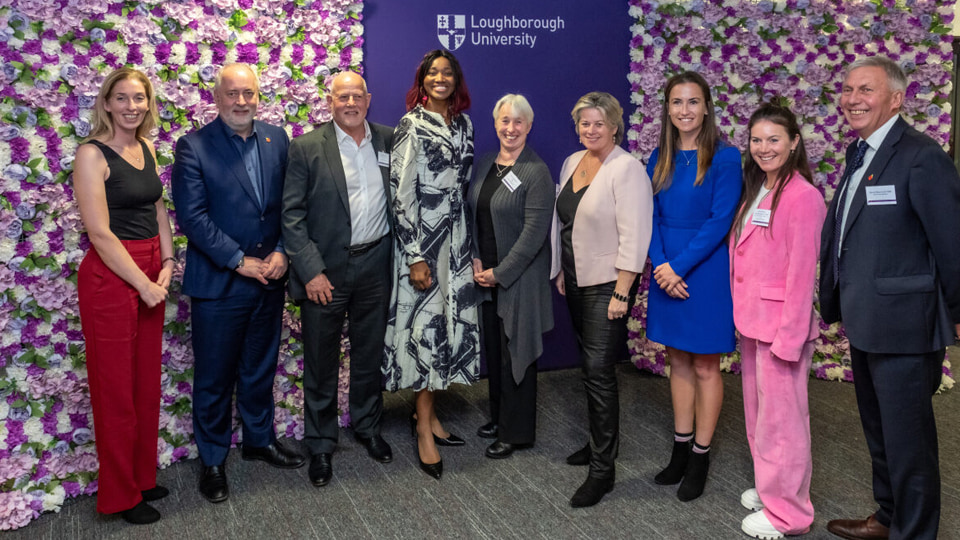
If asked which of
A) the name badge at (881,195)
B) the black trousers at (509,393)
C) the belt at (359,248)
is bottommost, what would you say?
the black trousers at (509,393)

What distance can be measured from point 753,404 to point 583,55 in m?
2.73

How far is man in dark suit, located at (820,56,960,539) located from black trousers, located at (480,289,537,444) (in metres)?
1.47

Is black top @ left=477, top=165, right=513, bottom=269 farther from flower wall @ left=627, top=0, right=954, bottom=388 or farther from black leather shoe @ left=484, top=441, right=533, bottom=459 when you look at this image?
flower wall @ left=627, top=0, right=954, bottom=388

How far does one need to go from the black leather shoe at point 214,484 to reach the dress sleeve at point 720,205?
2212mm

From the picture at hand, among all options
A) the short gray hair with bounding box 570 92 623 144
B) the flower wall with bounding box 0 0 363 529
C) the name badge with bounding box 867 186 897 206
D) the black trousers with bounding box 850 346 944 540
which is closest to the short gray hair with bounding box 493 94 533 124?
the short gray hair with bounding box 570 92 623 144

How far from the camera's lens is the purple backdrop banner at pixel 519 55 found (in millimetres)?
4184

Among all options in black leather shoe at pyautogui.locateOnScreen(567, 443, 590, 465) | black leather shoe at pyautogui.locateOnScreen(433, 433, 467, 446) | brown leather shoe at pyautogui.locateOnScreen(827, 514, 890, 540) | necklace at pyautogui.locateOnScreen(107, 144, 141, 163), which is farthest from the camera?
black leather shoe at pyautogui.locateOnScreen(433, 433, 467, 446)

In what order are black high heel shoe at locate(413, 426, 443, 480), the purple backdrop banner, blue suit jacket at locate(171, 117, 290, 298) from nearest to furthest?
blue suit jacket at locate(171, 117, 290, 298)
black high heel shoe at locate(413, 426, 443, 480)
the purple backdrop banner

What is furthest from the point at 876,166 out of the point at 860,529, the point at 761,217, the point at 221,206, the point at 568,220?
the point at 221,206

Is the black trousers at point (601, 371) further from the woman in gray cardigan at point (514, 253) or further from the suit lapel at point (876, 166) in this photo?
the suit lapel at point (876, 166)

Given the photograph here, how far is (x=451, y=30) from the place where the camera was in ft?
14.2

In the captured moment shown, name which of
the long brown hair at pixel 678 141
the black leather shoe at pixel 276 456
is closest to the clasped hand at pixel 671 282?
the long brown hair at pixel 678 141

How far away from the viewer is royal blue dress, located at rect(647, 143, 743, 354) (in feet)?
9.18

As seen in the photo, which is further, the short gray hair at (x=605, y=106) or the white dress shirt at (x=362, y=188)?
the white dress shirt at (x=362, y=188)
